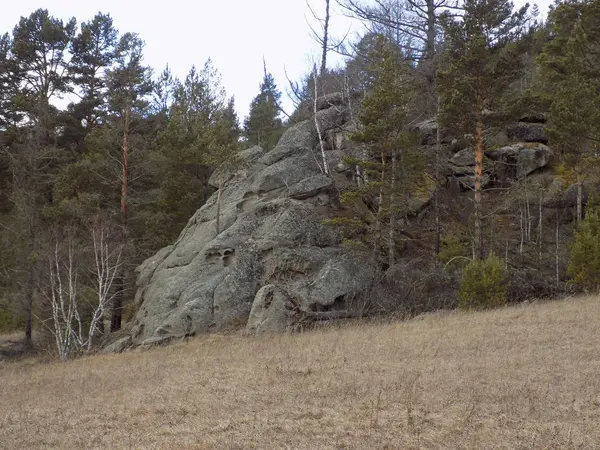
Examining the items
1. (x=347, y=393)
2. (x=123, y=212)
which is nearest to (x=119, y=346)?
(x=123, y=212)

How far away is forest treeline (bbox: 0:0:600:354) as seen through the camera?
1909cm

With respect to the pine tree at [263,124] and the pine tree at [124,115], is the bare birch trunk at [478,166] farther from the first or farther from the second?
the pine tree at [263,124]

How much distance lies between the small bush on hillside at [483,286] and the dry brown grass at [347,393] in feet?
6.34

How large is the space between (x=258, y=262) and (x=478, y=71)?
33.0 feet

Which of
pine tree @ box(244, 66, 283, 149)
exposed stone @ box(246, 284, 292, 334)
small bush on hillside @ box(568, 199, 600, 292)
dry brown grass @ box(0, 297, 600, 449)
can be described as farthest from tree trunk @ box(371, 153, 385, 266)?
pine tree @ box(244, 66, 283, 149)

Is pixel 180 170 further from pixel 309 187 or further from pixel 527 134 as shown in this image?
pixel 527 134

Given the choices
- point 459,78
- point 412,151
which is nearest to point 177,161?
point 412,151

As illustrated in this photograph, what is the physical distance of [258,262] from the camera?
2000 cm

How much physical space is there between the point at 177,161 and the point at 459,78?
15.8 meters

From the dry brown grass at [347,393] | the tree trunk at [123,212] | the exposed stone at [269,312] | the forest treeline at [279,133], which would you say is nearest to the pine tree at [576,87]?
the forest treeline at [279,133]

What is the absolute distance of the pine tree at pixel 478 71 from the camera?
18.5 meters

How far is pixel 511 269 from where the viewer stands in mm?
18859

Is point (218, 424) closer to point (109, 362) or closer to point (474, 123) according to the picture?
point (109, 362)

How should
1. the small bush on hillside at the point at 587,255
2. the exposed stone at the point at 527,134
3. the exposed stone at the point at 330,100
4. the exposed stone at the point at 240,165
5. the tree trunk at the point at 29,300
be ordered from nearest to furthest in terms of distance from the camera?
the small bush on hillside at the point at 587,255
the tree trunk at the point at 29,300
the exposed stone at the point at 240,165
the exposed stone at the point at 527,134
the exposed stone at the point at 330,100
